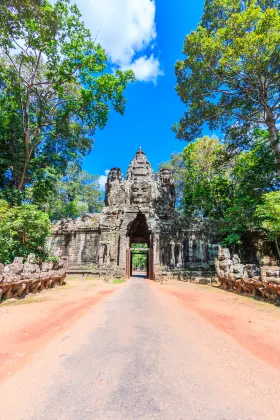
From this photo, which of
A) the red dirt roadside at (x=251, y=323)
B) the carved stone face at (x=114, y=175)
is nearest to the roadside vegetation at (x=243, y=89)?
the red dirt roadside at (x=251, y=323)

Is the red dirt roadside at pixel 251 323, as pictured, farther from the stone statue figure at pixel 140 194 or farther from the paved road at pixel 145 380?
→ the stone statue figure at pixel 140 194

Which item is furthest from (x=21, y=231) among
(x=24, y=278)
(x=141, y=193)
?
(x=141, y=193)

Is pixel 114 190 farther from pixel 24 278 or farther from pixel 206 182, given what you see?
pixel 24 278

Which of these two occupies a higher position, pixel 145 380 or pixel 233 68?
pixel 233 68

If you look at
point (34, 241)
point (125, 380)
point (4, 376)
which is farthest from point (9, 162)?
point (125, 380)

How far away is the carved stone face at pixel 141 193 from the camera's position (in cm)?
1859

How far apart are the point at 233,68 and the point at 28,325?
53.9 ft

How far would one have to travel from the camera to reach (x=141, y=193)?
1880 cm

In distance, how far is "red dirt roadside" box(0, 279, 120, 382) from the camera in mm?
3117

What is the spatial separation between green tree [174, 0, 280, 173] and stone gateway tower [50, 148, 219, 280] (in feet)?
20.4

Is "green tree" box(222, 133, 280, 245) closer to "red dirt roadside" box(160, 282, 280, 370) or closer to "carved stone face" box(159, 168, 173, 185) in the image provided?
"carved stone face" box(159, 168, 173, 185)

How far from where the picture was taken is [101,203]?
35.2 metres

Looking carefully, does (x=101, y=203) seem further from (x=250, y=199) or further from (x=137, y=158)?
(x=250, y=199)

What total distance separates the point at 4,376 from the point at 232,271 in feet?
34.0
